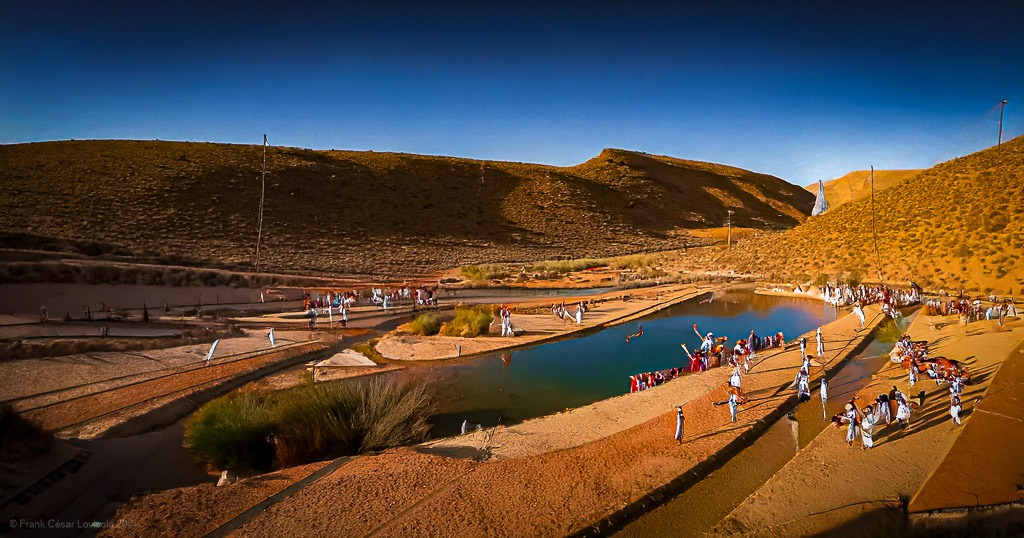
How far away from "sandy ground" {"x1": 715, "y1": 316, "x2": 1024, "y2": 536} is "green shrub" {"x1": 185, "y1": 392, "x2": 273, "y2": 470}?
8.67 metres

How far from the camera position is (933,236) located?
3152 centimetres

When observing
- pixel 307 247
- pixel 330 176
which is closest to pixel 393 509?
pixel 307 247

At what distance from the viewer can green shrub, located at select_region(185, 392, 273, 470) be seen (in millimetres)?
9633

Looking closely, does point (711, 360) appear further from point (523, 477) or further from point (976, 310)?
point (976, 310)

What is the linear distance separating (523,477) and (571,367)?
8.24m

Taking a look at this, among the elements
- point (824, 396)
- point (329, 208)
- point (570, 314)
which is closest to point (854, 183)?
point (329, 208)

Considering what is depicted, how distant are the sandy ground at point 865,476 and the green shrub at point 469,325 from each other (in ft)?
44.3

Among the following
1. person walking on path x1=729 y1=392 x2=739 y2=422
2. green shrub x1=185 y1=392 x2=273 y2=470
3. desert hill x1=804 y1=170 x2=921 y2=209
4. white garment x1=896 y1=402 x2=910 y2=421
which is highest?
desert hill x1=804 y1=170 x2=921 y2=209

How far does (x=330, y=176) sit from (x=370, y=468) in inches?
2645

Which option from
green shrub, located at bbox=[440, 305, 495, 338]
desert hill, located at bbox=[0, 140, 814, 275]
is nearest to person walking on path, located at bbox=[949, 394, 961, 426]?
green shrub, located at bbox=[440, 305, 495, 338]

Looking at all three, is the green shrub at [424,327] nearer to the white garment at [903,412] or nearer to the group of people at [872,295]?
the white garment at [903,412]

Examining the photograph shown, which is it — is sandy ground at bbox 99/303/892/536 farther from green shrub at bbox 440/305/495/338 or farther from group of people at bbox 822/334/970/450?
green shrub at bbox 440/305/495/338

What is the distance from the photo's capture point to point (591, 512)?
292 inches

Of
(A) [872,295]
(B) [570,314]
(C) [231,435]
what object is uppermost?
(A) [872,295]
